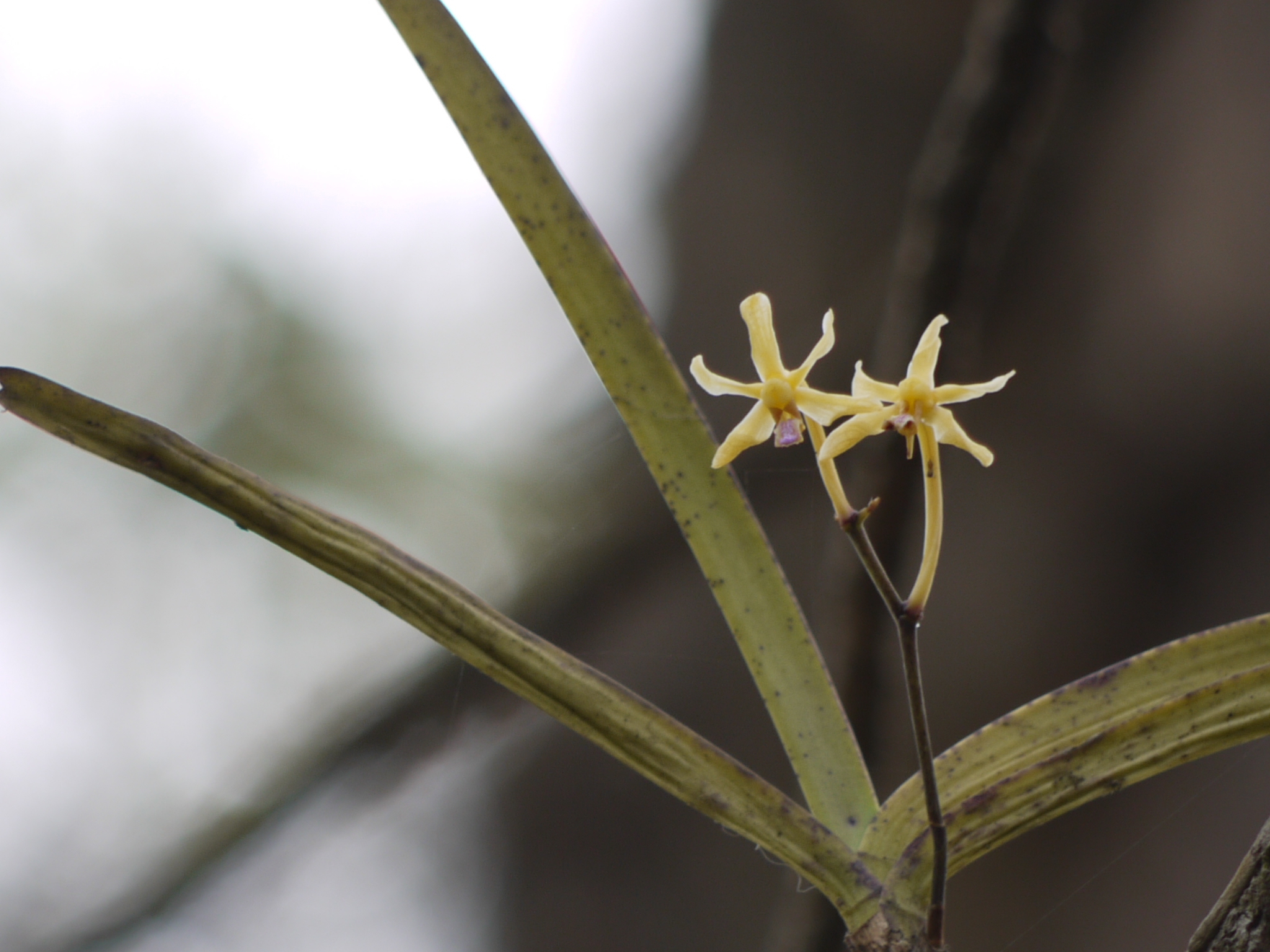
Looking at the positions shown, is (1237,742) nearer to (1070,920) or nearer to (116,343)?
(1070,920)

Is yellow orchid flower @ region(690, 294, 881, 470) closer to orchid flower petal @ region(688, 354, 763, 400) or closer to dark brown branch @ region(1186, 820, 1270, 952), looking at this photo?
orchid flower petal @ region(688, 354, 763, 400)

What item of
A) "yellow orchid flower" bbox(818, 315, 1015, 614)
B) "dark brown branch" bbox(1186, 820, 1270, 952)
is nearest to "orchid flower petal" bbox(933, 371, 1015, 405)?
"yellow orchid flower" bbox(818, 315, 1015, 614)


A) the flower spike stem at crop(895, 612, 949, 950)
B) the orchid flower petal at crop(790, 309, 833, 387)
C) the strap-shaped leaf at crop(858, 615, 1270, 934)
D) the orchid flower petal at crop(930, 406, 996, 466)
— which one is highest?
the orchid flower petal at crop(790, 309, 833, 387)

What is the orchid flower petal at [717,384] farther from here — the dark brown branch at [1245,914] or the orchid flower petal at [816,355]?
the dark brown branch at [1245,914]

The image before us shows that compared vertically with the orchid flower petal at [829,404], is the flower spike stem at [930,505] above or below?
below

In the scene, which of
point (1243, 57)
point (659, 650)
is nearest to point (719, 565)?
point (659, 650)

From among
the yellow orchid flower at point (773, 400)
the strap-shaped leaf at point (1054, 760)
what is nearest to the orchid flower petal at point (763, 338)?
the yellow orchid flower at point (773, 400)

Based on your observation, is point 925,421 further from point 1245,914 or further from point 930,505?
point 1245,914
